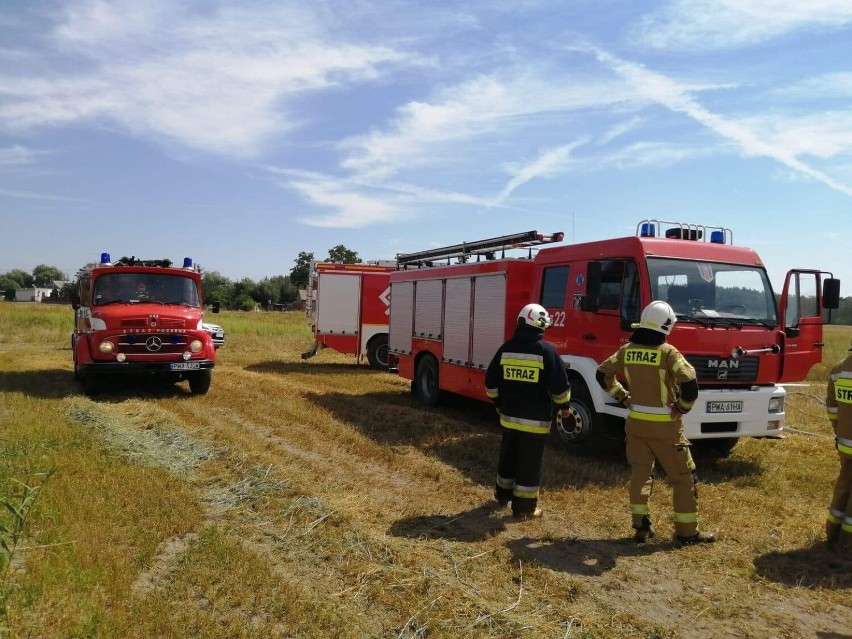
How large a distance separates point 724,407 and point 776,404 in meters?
0.81

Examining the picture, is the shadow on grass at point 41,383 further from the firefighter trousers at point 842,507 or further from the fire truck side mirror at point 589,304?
the firefighter trousers at point 842,507

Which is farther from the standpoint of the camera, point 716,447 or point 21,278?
point 21,278

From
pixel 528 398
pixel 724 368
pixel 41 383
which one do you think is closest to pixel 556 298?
pixel 724 368

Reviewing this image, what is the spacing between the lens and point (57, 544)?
14.6 feet

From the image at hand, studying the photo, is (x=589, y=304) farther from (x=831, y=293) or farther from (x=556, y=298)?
(x=831, y=293)

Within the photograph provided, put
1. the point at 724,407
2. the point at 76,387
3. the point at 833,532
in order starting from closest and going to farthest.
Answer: the point at 833,532 < the point at 724,407 < the point at 76,387

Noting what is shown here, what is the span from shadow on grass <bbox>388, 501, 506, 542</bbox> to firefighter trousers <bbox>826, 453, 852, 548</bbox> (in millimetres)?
2561

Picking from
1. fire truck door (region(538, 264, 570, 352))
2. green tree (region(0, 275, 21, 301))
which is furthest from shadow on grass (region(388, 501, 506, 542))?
green tree (region(0, 275, 21, 301))

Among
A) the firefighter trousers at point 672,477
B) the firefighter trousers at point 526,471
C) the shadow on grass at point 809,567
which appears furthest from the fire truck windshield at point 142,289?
the shadow on grass at point 809,567

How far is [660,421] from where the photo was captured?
17.1 ft

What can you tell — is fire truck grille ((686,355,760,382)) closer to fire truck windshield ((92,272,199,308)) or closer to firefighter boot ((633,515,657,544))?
firefighter boot ((633,515,657,544))

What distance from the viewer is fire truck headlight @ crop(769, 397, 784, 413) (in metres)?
7.45

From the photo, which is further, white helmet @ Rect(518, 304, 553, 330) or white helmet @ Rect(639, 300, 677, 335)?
white helmet @ Rect(518, 304, 553, 330)

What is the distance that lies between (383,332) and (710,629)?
575 inches
